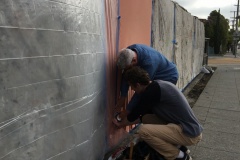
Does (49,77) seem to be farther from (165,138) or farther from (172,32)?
(172,32)

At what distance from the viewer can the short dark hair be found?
322 cm

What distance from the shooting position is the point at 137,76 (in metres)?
3.22

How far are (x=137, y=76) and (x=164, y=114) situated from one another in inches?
20.3

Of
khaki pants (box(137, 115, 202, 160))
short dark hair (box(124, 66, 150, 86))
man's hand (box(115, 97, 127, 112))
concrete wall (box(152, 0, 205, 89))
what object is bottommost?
khaki pants (box(137, 115, 202, 160))

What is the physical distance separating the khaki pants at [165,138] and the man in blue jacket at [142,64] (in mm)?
322

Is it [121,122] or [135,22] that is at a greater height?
[135,22]

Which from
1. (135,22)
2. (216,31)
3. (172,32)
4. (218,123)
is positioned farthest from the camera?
(216,31)

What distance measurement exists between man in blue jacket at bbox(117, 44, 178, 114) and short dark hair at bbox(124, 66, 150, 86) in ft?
0.61

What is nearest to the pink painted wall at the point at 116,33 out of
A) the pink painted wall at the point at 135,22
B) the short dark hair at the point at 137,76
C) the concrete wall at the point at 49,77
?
the pink painted wall at the point at 135,22

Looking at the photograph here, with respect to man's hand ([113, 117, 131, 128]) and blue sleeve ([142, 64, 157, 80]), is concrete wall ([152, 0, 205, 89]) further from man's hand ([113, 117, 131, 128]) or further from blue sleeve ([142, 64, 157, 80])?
man's hand ([113, 117, 131, 128])

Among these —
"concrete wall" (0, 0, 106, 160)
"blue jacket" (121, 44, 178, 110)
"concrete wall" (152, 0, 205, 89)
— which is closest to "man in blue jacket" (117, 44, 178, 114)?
"blue jacket" (121, 44, 178, 110)

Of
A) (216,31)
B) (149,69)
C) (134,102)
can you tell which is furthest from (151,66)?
(216,31)

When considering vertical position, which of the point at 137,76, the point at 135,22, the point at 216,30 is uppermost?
the point at 216,30

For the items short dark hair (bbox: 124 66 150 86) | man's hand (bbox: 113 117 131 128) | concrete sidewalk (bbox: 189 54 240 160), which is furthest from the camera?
concrete sidewalk (bbox: 189 54 240 160)
